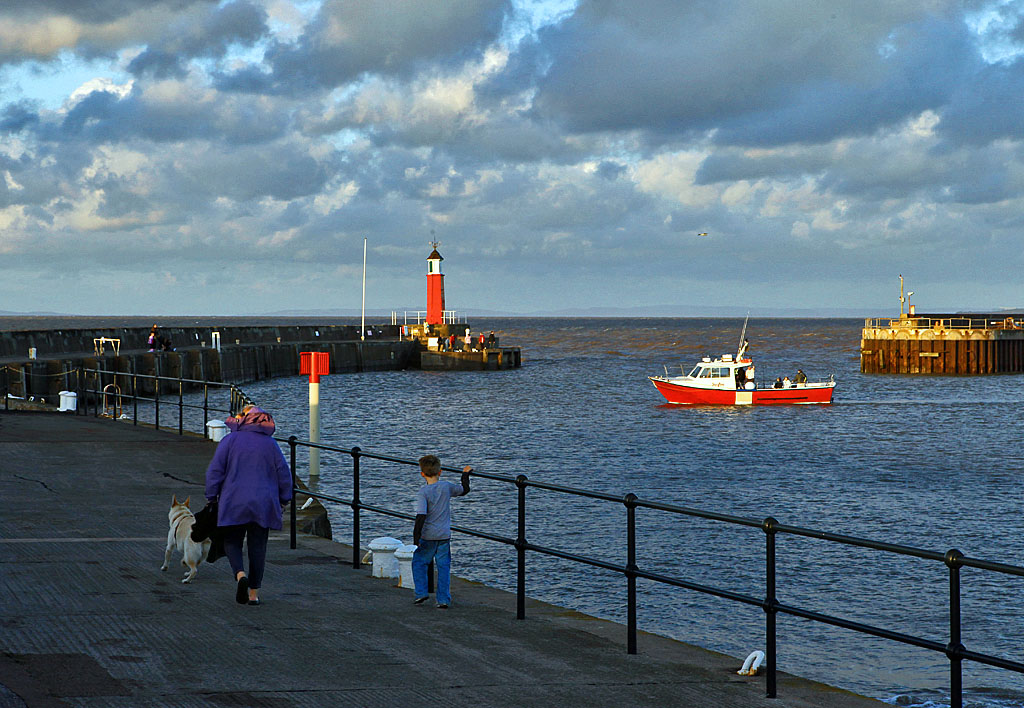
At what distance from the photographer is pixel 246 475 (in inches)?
335

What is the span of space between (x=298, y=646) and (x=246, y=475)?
1.67 metres

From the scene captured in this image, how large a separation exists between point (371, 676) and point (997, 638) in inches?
485

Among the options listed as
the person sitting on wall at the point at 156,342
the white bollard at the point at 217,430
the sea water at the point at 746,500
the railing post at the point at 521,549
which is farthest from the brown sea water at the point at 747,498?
the person sitting on wall at the point at 156,342

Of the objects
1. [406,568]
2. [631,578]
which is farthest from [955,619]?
[406,568]

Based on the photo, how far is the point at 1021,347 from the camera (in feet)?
330

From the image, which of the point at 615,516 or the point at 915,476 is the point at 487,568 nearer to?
the point at 615,516

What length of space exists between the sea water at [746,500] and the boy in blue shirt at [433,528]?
6779 mm

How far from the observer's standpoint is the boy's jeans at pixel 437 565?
8992 millimetres

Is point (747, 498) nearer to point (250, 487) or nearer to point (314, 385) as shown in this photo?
point (314, 385)

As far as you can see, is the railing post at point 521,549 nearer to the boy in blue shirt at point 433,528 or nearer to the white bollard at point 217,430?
the boy in blue shirt at point 433,528

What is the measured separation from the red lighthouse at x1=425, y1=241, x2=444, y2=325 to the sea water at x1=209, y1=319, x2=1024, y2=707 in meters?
21.7

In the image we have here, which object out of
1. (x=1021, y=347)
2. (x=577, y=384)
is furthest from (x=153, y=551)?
(x=1021, y=347)

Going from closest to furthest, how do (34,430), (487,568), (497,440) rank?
(487,568), (34,430), (497,440)

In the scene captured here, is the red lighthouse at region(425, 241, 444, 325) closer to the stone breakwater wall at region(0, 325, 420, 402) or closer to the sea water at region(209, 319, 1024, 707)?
the stone breakwater wall at region(0, 325, 420, 402)
